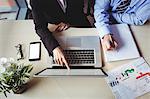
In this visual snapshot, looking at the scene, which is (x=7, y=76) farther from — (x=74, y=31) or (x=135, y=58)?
(x=135, y=58)

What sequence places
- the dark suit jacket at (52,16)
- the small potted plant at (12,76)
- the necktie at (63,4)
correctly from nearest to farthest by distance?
1. the small potted plant at (12,76)
2. the dark suit jacket at (52,16)
3. the necktie at (63,4)

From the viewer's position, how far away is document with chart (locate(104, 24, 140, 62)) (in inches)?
52.9

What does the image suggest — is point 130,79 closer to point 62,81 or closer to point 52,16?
point 62,81

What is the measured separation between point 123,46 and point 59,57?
0.36 m

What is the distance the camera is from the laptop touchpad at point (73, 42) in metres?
1.42

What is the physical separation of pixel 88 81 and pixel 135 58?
28 centimetres

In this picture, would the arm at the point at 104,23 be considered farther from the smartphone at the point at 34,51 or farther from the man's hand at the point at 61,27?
the smartphone at the point at 34,51

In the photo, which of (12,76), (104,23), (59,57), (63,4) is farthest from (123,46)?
(12,76)

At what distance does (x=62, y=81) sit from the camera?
4.25ft

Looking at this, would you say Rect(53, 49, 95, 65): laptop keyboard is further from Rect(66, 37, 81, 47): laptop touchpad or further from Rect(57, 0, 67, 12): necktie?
Rect(57, 0, 67, 12): necktie

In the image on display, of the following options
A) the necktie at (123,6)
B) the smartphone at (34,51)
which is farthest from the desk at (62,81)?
the necktie at (123,6)

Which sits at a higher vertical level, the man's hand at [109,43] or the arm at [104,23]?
the arm at [104,23]

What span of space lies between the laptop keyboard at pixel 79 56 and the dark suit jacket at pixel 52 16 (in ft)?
0.30

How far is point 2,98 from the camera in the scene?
49.4 inches
